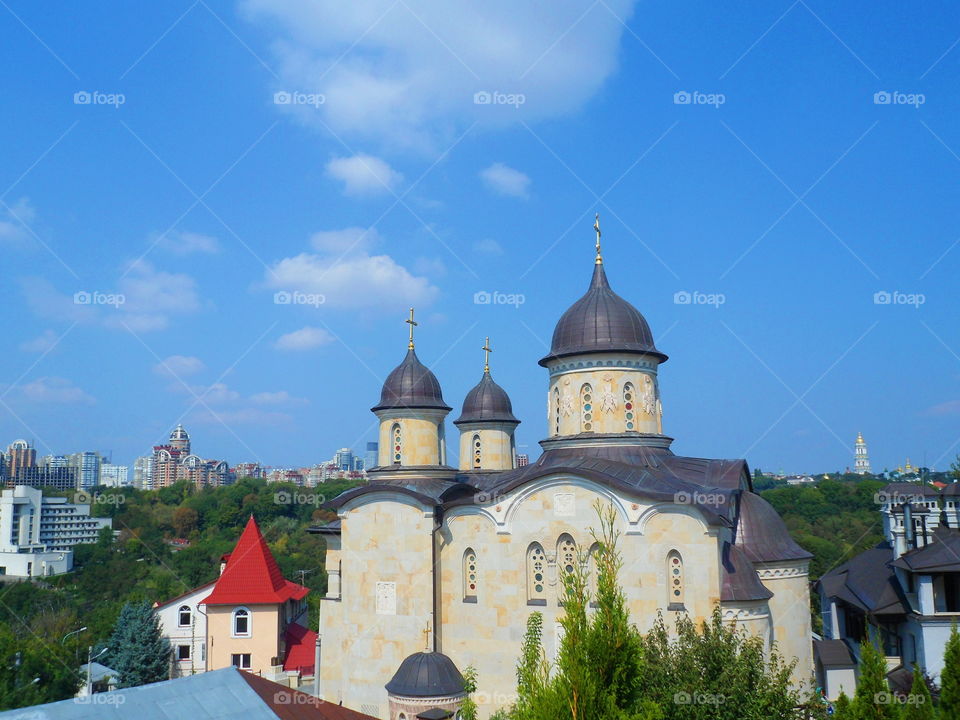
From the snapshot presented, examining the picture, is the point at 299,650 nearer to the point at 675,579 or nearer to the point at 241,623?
the point at 241,623

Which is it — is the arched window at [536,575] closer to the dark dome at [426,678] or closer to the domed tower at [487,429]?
the dark dome at [426,678]

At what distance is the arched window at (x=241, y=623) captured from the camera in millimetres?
25406

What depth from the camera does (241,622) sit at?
25.5m

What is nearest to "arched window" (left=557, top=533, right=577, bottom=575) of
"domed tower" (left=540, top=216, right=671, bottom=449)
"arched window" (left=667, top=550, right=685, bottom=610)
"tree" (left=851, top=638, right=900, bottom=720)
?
"arched window" (left=667, top=550, right=685, bottom=610)

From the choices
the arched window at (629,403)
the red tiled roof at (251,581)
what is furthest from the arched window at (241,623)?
the arched window at (629,403)

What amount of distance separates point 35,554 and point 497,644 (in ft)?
197

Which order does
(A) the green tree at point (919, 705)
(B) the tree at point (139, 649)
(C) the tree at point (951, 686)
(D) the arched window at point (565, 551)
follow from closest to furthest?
(A) the green tree at point (919, 705) → (C) the tree at point (951, 686) → (D) the arched window at point (565, 551) → (B) the tree at point (139, 649)

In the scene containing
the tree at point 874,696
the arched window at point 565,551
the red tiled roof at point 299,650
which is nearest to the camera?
the tree at point 874,696

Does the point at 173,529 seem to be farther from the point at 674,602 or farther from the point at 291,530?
the point at 674,602

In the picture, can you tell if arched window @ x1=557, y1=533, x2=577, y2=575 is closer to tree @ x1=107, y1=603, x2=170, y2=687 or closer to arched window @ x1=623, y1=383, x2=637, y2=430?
arched window @ x1=623, y1=383, x2=637, y2=430

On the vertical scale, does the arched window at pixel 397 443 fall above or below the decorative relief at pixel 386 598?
above

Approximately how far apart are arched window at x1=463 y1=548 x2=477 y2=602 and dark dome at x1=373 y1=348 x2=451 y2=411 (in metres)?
4.11

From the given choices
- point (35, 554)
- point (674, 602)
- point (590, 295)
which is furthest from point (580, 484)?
point (35, 554)

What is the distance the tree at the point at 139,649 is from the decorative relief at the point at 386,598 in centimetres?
1199
